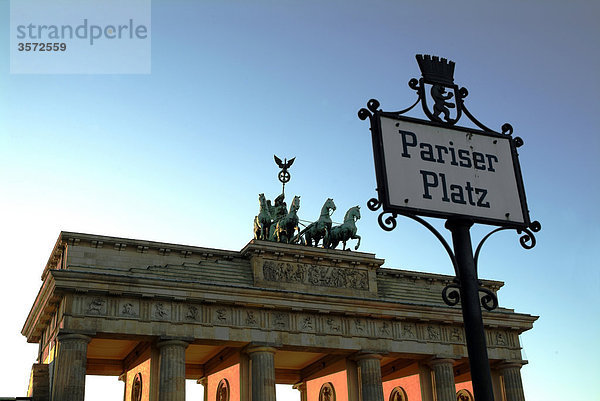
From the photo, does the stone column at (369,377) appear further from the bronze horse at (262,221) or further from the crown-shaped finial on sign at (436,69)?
the crown-shaped finial on sign at (436,69)

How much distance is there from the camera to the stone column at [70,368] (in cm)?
2720

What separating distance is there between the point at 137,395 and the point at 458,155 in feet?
100

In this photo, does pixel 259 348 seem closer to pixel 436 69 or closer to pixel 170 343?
pixel 170 343

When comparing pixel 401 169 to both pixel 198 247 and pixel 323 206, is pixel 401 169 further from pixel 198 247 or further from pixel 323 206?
pixel 323 206

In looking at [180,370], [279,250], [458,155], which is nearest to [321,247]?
[279,250]

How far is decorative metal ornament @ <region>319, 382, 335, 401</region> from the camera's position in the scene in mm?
36350

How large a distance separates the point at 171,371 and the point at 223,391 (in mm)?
6151

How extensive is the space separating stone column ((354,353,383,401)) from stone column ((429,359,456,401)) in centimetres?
371

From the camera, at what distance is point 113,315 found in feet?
95.5

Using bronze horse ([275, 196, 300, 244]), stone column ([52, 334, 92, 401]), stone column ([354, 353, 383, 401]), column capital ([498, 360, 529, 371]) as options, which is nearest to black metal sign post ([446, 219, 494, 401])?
stone column ([52, 334, 92, 401])

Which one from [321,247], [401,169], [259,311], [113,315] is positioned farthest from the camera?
[321,247]

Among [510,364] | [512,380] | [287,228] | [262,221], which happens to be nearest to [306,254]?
[287,228]

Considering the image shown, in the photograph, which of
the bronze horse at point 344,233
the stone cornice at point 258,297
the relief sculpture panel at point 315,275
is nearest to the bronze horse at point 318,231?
the bronze horse at point 344,233

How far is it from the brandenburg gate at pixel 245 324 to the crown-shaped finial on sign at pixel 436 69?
25.4 metres
